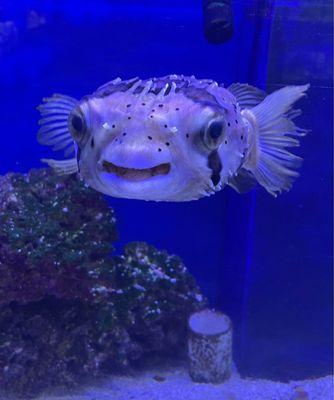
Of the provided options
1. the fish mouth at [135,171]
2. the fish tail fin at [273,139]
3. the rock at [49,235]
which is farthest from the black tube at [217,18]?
the fish mouth at [135,171]

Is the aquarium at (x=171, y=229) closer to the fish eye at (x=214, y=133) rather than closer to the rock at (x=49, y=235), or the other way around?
the rock at (x=49, y=235)

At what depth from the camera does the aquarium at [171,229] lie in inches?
157

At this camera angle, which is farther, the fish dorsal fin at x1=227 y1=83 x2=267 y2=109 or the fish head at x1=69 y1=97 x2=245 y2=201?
the fish dorsal fin at x1=227 y1=83 x2=267 y2=109

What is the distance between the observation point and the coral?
13.2ft

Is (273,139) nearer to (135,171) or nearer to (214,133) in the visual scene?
(214,133)

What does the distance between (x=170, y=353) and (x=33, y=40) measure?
355cm

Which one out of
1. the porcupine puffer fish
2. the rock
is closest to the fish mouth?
the porcupine puffer fish

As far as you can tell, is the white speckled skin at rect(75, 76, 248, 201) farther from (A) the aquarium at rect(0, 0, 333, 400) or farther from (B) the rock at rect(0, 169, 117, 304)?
(B) the rock at rect(0, 169, 117, 304)

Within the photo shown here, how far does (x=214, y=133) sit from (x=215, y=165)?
0.16 meters

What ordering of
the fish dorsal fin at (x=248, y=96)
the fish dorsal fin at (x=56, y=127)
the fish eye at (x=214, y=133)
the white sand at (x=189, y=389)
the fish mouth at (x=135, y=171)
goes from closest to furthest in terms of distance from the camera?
the fish mouth at (x=135, y=171), the fish eye at (x=214, y=133), the fish dorsal fin at (x=248, y=96), the fish dorsal fin at (x=56, y=127), the white sand at (x=189, y=389)

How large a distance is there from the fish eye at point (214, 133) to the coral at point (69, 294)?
89.5 inches

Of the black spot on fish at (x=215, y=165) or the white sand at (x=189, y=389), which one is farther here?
the white sand at (x=189, y=389)

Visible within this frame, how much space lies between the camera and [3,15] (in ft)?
17.6

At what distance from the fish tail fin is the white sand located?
230 cm
